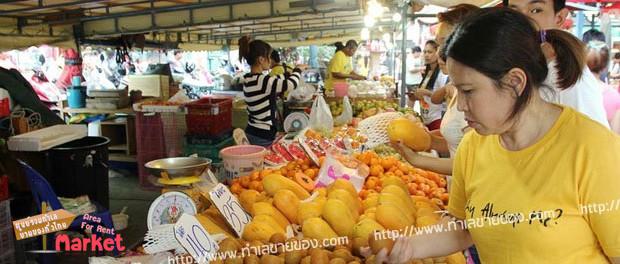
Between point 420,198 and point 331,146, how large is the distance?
1016mm

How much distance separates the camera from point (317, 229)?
6.18 ft

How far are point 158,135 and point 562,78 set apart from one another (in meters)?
5.37

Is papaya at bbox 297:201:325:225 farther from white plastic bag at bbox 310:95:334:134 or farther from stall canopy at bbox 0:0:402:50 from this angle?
stall canopy at bbox 0:0:402:50

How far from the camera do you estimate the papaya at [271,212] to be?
2.07 meters

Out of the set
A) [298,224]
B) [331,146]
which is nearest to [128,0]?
[331,146]

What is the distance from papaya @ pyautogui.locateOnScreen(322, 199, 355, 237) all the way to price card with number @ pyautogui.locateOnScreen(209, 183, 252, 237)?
36cm

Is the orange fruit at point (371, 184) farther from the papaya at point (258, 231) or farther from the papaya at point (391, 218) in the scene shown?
the papaya at point (258, 231)

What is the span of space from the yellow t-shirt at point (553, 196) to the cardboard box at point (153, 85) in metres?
9.13

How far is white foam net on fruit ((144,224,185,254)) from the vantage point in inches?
68.7

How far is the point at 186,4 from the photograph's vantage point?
7.12 metres

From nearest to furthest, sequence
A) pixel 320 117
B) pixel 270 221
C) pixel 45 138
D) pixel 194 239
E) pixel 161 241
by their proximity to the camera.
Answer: pixel 194 239
pixel 161 241
pixel 270 221
pixel 45 138
pixel 320 117

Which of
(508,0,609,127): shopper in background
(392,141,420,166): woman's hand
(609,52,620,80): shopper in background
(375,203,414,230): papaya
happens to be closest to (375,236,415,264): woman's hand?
(375,203,414,230): papaya

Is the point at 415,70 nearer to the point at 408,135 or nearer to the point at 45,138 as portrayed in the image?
the point at 45,138

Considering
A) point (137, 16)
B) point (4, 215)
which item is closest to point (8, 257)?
point (4, 215)
